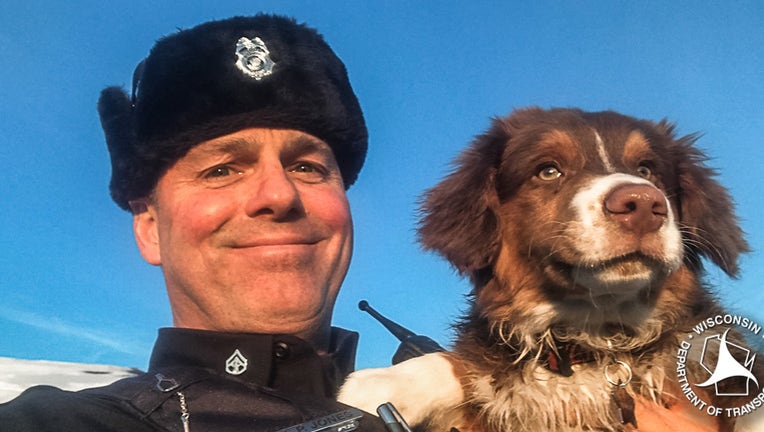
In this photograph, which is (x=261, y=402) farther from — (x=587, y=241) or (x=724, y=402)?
(x=724, y=402)

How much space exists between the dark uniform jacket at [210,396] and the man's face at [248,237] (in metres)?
0.23

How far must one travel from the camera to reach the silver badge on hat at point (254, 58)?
3.42 meters

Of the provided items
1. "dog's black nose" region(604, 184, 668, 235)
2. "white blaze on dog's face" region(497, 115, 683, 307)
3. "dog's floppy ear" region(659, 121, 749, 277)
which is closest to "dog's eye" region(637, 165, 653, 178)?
"white blaze on dog's face" region(497, 115, 683, 307)

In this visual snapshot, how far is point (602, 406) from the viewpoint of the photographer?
9.59 feet

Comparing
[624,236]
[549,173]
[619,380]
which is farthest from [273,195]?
[619,380]

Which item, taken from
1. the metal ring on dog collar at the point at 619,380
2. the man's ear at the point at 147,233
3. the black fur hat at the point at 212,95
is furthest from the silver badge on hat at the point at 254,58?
the metal ring on dog collar at the point at 619,380

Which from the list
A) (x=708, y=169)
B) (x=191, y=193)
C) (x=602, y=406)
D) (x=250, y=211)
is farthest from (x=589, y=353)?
(x=191, y=193)

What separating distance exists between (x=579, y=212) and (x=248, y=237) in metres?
1.51

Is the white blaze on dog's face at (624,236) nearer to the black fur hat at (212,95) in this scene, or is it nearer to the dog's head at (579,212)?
the dog's head at (579,212)

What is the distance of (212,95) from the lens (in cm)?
339

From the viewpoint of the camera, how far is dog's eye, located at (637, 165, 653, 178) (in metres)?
3.32

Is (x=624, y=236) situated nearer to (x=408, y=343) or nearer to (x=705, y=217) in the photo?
(x=705, y=217)

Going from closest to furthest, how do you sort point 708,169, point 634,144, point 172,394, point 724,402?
point 172,394 → point 724,402 → point 634,144 → point 708,169

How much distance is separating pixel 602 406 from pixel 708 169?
1.48 meters
